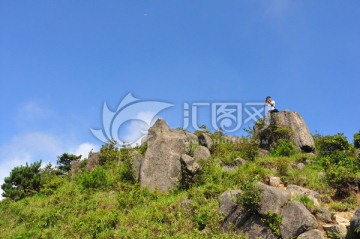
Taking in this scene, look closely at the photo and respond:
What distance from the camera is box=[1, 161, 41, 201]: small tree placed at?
28.1 m

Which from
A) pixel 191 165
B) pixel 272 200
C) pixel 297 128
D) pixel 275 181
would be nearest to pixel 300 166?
pixel 275 181

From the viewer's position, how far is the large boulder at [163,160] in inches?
782

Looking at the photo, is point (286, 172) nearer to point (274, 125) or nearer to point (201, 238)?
point (201, 238)

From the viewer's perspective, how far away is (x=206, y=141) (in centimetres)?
2512

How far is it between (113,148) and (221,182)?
12.3 metres

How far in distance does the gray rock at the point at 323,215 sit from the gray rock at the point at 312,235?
1226 millimetres

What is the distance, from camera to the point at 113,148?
28.2m

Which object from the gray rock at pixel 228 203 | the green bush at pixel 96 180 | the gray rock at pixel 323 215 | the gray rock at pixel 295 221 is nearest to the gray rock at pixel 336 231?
the gray rock at pixel 295 221

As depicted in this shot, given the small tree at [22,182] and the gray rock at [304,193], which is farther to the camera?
the small tree at [22,182]

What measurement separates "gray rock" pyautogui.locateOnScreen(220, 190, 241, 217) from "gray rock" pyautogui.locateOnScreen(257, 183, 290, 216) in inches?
49.4

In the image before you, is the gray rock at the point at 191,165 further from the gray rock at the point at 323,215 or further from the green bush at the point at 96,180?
the gray rock at the point at 323,215

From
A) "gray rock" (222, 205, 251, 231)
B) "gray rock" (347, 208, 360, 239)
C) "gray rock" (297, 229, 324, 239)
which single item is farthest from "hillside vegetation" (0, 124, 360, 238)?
"gray rock" (347, 208, 360, 239)

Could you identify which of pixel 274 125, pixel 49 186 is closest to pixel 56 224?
pixel 49 186

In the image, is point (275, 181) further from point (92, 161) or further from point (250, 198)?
point (92, 161)
